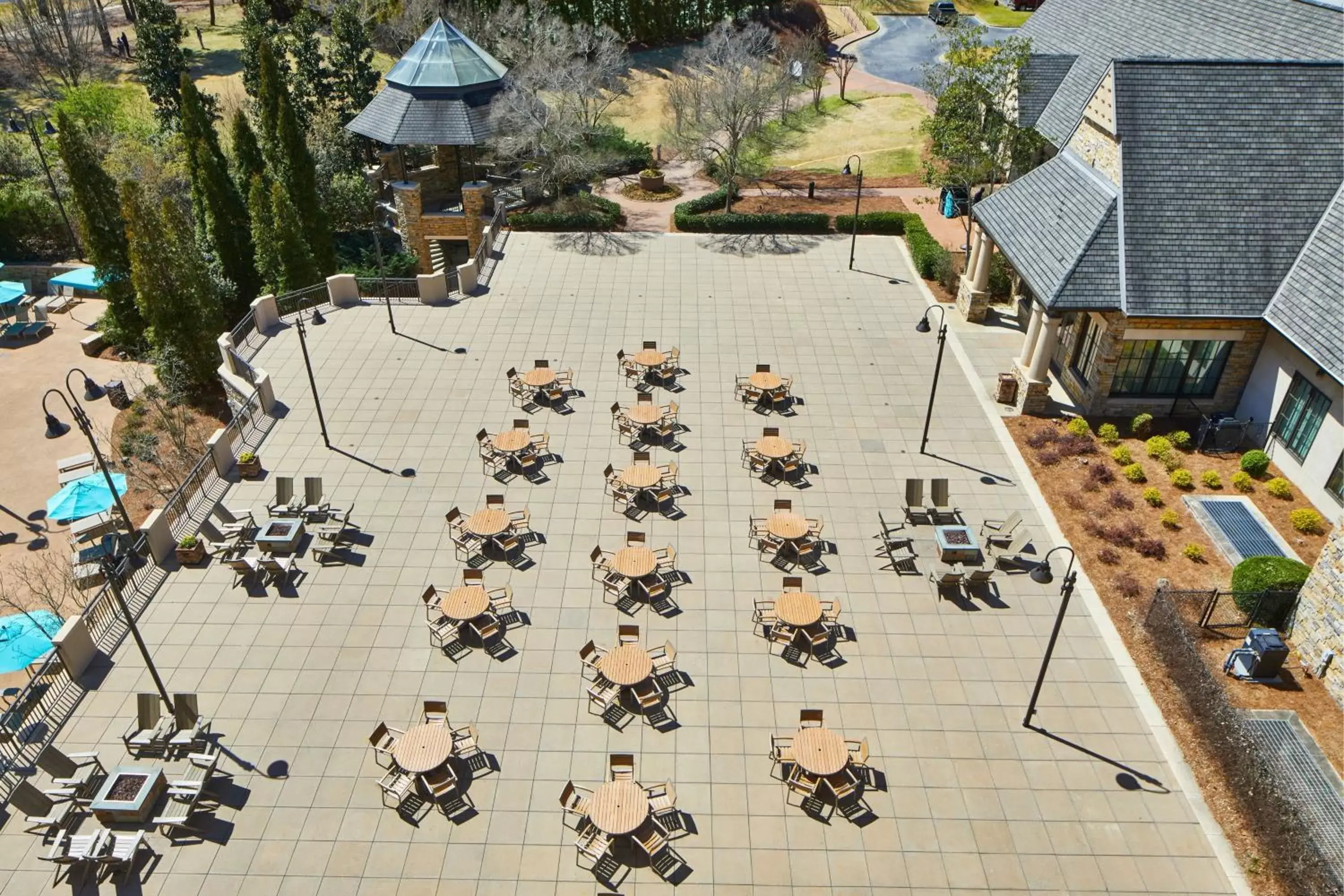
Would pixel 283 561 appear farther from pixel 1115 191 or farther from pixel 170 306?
pixel 1115 191

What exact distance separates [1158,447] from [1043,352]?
157 inches

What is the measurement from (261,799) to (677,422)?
14507 millimetres

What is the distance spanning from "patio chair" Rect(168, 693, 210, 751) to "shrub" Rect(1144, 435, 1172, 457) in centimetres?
2406

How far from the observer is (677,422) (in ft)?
86.7

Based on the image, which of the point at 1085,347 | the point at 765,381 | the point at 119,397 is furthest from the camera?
the point at 119,397

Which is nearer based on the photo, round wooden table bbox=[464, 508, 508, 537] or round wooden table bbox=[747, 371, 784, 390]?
round wooden table bbox=[464, 508, 508, 537]

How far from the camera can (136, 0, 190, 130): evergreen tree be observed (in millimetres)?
48062

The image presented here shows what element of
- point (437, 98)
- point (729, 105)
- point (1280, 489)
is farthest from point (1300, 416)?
point (437, 98)

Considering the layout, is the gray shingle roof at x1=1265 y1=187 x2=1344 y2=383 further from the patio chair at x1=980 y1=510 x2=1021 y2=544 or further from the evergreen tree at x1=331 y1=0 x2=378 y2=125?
the evergreen tree at x1=331 y1=0 x2=378 y2=125

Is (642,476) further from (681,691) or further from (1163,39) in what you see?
(1163,39)

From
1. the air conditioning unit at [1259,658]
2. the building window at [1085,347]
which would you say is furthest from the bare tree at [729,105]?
the air conditioning unit at [1259,658]

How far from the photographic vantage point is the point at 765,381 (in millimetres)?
26906

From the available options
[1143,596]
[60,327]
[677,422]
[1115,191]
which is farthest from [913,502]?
[60,327]

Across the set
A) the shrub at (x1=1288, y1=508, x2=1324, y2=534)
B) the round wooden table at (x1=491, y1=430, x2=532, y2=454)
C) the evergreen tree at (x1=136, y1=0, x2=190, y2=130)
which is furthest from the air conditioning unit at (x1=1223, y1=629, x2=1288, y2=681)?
the evergreen tree at (x1=136, y1=0, x2=190, y2=130)
